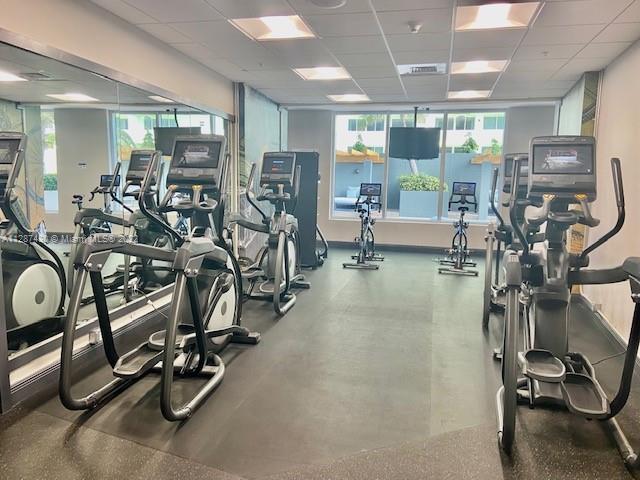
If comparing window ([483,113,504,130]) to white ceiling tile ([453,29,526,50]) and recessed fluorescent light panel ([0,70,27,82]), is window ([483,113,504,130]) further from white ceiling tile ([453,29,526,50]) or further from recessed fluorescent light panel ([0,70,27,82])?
recessed fluorescent light panel ([0,70,27,82])

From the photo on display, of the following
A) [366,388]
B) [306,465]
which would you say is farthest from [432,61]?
[306,465]

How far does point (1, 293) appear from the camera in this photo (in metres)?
2.84

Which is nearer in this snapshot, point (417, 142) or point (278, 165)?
point (278, 165)

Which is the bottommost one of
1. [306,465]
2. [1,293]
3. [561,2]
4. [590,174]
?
[306,465]

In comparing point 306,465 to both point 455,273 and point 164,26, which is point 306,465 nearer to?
point 164,26

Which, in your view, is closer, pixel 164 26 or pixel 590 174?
pixel 590 174

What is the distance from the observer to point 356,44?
15.6 feet

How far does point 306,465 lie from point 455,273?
5.43 m

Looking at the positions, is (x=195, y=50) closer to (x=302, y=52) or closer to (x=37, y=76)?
(x=302, y=52)

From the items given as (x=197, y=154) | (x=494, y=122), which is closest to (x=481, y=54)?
(x=197, y=154)

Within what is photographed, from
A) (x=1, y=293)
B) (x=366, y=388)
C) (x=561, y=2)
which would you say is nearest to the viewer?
(x=1, y=293)

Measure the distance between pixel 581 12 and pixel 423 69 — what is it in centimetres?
228

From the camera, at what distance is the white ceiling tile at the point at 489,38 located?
430cm

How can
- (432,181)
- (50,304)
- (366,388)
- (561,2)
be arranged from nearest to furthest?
1. (366,388)
2. (561,2)
3. (50,304)
4. (432,181)
